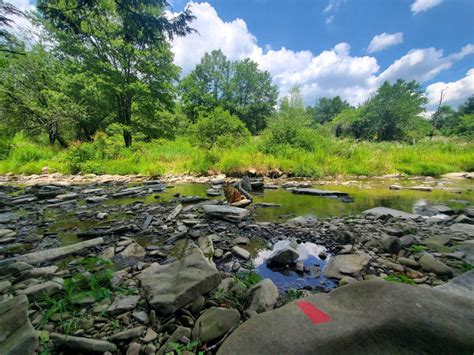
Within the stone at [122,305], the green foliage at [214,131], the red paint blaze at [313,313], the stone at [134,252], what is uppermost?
the green foliage at [214,131]

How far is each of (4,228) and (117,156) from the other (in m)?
9.80

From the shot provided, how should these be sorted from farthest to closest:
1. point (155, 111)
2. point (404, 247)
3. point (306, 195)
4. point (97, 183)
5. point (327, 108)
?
point (327, 108) → point (155, 111) → point (97, 183) → point (306, 195) → point (404, 247)

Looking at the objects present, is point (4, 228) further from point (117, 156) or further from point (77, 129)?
point (77, 129)

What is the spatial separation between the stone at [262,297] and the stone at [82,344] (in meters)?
0.89

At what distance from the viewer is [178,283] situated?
64.6 inches

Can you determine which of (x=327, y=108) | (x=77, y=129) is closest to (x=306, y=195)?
(x=77, y=129)

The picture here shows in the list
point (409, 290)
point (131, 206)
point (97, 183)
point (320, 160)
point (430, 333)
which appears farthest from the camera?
point (320, 160)

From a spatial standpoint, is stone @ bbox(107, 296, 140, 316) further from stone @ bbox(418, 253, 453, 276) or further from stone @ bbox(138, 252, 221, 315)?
stone @ bbox(418, 253, 453, 276)

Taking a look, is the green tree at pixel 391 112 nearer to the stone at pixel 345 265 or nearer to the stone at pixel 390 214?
the stone at pixel 390 214

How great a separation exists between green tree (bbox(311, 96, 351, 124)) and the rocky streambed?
55.5 metres

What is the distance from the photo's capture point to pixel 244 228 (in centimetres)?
353

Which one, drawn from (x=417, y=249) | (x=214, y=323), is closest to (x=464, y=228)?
(x=417, y=249)

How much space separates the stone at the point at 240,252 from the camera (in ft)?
8.29

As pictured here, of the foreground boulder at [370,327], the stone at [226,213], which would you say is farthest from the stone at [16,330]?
the stone at [226,213]
